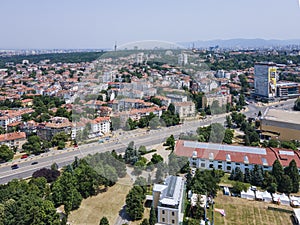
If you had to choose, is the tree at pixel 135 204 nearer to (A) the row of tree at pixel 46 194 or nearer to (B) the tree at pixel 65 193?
(A) the row of tree at pixel 46 194

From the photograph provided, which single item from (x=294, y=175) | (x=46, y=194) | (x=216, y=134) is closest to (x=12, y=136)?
(x=46, y=194)

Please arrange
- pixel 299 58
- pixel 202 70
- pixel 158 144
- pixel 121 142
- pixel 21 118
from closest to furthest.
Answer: pixel 202 70
pixel 121 142
pixel 158 144
pixel 21 118
pixel 299 58

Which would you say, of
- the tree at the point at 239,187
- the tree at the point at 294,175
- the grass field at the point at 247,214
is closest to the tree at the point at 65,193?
the grass field at the point at 247,214

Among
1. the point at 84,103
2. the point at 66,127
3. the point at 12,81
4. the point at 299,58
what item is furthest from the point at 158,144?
the point at 299,58

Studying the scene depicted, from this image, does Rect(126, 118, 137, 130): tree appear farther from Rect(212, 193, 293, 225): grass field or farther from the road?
Rect(212, 193, 293, 225): grass field

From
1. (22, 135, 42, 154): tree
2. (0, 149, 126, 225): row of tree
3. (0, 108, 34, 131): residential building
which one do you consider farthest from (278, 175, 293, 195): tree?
(0, 108, 34, 131): residential building

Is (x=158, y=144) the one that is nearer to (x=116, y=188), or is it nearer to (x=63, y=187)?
(x=63, y=187)
